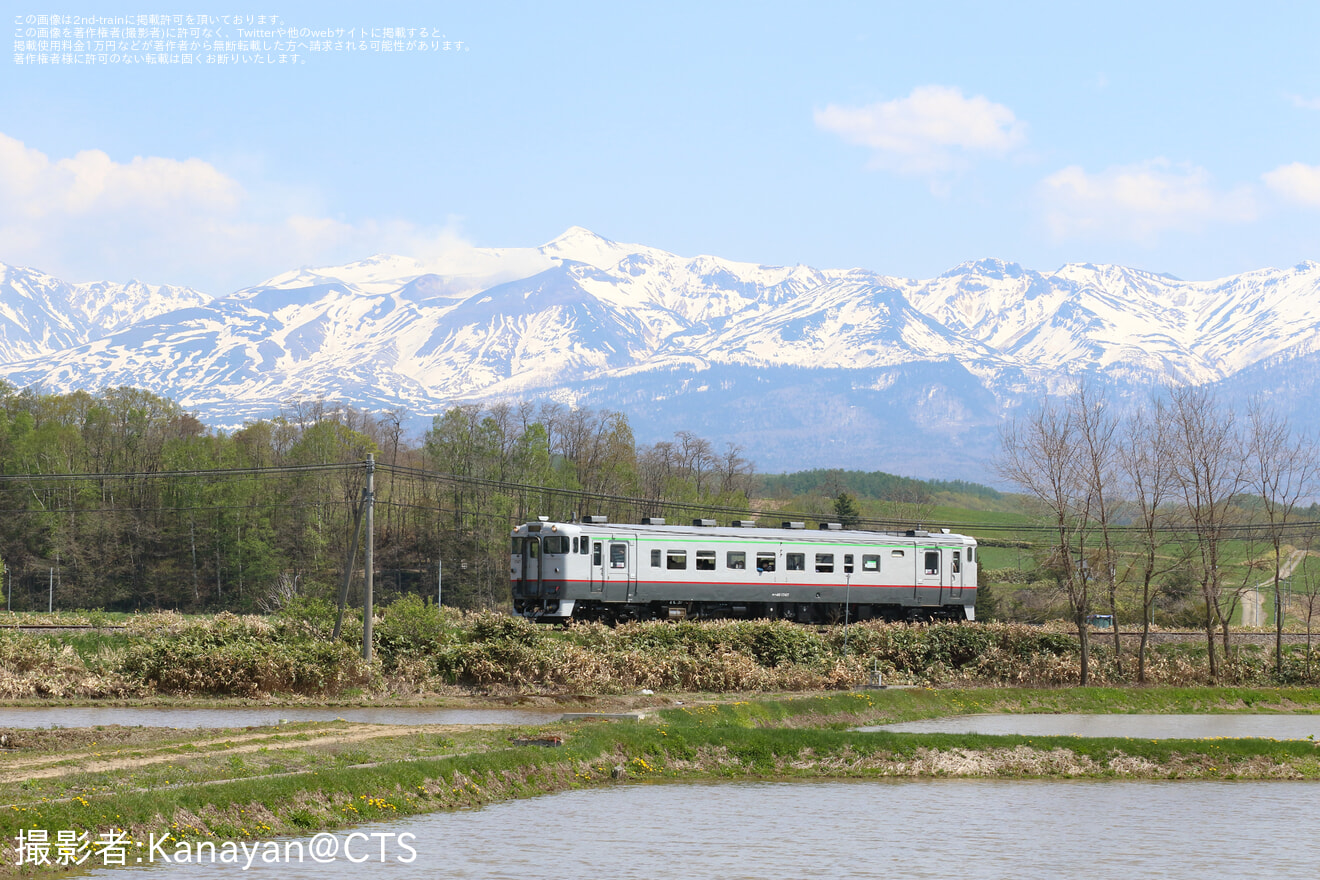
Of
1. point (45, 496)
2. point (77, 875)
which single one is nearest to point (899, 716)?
point (77, 875)

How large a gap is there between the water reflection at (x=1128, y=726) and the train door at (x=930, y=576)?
699 inches

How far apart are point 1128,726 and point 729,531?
20.3 meters

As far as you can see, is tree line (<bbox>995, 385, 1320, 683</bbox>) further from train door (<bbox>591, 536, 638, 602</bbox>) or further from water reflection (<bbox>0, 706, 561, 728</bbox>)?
water reflection (<bbox>0, 706, 561, 728</bbox>)

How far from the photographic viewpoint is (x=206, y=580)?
9025cm

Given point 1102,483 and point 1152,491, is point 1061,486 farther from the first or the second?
point 1152,491

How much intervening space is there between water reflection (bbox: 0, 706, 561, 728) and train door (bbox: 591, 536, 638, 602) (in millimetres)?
17210

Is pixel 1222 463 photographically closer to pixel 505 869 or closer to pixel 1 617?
pixel 505 869

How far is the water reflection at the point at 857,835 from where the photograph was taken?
14500mm

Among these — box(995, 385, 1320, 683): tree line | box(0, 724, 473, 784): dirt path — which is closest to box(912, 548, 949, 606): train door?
box(995, 385, 1320, 683): tree line

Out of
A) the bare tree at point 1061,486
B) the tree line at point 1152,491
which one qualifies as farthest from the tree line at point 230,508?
the bare tree at point 1061,486

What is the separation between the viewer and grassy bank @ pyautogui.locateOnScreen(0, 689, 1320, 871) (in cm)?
1552

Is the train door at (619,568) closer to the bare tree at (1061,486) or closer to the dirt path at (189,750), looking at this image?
the bare tree at (1061,486)

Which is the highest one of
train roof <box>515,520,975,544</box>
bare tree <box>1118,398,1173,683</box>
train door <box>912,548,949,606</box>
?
bare tree <box>1118,398,1173,683</box>

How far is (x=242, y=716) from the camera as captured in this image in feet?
91.5
